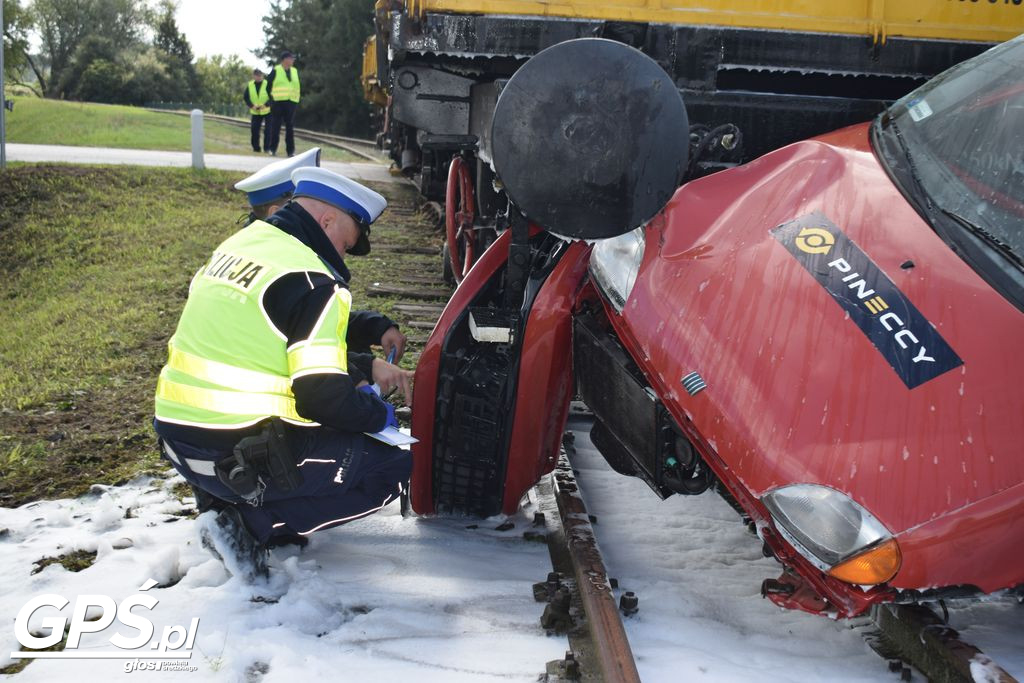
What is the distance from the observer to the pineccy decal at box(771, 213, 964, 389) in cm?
259

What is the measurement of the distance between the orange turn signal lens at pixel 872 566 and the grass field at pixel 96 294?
113 inches

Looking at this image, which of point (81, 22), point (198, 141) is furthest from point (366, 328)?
point (81, 22)

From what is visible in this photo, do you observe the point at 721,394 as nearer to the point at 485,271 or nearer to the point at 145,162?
the point at 485,271

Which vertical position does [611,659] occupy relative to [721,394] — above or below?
below

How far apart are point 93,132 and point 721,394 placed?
19.8 meters

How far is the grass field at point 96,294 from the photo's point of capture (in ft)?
14.9

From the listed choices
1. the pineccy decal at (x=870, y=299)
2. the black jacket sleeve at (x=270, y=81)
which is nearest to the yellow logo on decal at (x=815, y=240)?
the pineccy decal at (x=870, y=299)

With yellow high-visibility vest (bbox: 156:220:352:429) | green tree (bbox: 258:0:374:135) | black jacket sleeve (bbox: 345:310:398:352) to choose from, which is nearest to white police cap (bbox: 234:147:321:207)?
black jacket sleeve (bbox: 345:310:398:352)

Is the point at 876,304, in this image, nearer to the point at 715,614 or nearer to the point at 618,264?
the point at 618,264

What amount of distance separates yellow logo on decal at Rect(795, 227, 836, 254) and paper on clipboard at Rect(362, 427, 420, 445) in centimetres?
141

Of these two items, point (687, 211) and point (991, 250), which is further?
point (687, 211)

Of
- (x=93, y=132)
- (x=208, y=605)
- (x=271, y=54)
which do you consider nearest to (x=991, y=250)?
(x=208, y=605)

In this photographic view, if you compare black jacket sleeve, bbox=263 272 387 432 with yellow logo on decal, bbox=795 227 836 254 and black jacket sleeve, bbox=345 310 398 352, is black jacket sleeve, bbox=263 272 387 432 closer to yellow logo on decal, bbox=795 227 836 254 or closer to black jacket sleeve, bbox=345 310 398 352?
black jacket sleeve, bbox=345 310 398 352

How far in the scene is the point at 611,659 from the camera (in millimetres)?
2662
